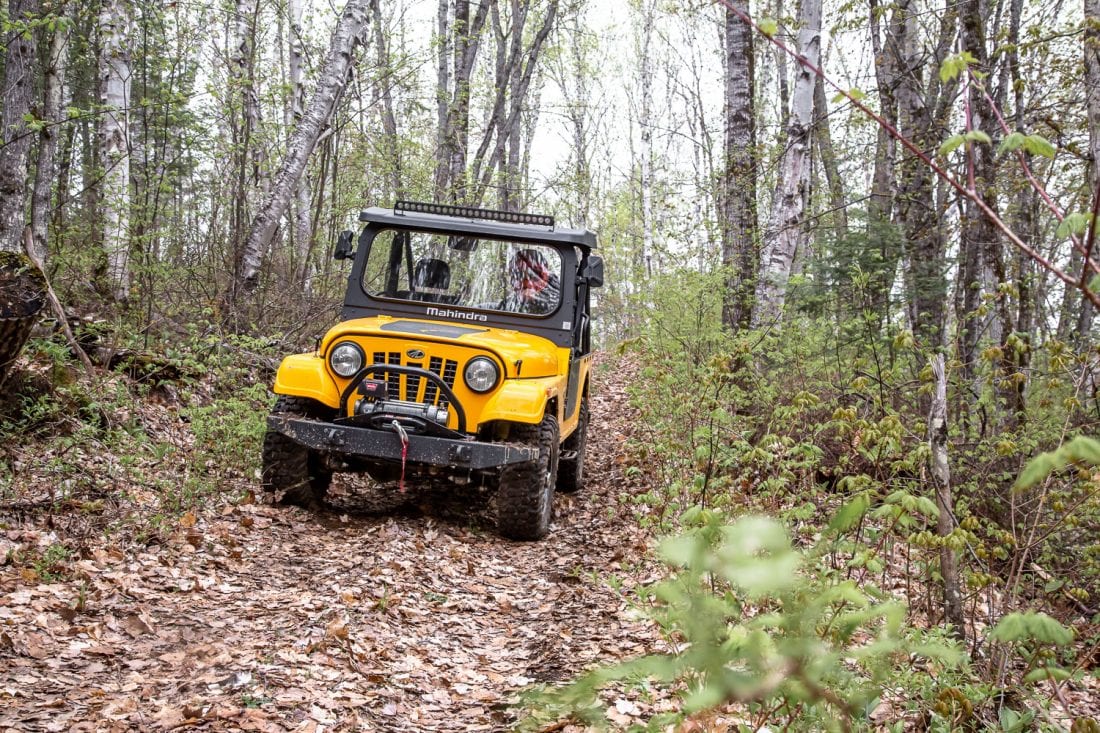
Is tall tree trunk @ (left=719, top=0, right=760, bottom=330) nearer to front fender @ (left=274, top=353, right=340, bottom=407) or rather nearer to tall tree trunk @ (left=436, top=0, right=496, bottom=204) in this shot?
front fender @ (left=274, top=353, right=340, bottom=407)

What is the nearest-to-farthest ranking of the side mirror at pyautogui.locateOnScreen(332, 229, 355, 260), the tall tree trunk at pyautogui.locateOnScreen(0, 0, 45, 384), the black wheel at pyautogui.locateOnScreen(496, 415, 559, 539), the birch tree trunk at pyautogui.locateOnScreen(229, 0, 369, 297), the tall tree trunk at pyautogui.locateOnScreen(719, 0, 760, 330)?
the black wheel at pyautogui.locateOnScreen(496, 415, 559, 539) → the side mirror at pyautogui.locateOnScreen(332, 229, 355, 260) → the tall tree trunk at pyautogui.locateOnScreen(0, 0, 45, 384) → the tall tree trunk at pyautogui.locateOnScreen(719, 0, 760, 330) → the birch tree trunk at pyautogui.locateOnScreen(229, 0, 369, 297)

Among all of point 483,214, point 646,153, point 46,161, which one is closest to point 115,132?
point 46,161

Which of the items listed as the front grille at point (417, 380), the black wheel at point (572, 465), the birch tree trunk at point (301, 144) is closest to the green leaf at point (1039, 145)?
the front grille at point (417, 380)

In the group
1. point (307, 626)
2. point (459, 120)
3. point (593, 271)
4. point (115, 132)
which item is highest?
point (459, 120)

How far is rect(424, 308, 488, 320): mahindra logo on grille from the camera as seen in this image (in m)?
6.74

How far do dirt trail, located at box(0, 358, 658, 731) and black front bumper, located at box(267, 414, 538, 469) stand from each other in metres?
0.62

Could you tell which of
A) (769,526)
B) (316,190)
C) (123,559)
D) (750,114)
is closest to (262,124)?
(316,190)

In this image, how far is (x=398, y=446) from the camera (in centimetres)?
549

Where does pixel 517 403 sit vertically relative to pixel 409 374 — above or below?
below

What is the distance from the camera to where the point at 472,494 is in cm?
708

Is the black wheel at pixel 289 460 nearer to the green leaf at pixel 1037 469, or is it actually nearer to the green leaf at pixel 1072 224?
the green leaf at pixel 1072 224

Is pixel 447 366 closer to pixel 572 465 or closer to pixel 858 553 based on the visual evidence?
pixel 572 465

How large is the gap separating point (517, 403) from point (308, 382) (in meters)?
1.51

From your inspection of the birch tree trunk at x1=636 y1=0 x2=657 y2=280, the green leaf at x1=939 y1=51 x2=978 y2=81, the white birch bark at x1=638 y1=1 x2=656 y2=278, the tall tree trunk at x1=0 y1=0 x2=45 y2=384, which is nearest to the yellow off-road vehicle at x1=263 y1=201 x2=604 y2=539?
the tall tree trunk at x1=0 y1=0 x2=45 y2=384
